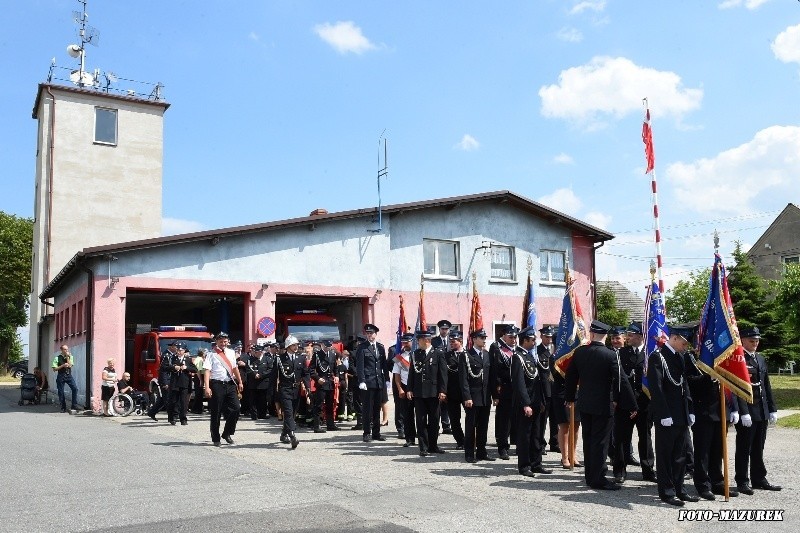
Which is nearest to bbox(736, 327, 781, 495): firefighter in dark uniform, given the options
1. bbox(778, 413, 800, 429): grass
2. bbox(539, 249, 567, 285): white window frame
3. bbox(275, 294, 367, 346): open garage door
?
bbox(778, 413, 800, 429): grass

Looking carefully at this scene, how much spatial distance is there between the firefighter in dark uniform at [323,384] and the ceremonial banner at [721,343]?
26.0 feet

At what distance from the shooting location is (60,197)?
118 feet

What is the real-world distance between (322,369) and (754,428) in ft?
27.6

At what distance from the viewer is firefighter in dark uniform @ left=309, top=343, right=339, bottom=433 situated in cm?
1495

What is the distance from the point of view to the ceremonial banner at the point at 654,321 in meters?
10.3

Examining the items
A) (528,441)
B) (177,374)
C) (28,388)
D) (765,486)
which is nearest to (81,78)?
(28,388)

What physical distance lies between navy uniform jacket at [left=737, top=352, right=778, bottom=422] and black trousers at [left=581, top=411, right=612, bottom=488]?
5.19 feet

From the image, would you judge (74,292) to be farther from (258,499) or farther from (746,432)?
(746,432)

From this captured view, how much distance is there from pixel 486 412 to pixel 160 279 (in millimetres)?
13034

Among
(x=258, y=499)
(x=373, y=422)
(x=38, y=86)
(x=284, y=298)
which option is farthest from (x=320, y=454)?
(x=38, y=86)

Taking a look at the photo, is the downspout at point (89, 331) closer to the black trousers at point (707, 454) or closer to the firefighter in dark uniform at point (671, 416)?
the firefighter in dark uniform at point (671, 416)

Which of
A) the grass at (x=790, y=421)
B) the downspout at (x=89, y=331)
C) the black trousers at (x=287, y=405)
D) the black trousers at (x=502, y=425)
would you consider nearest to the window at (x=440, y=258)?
the downspout at (x=89, y=331)

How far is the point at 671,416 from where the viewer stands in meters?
8.34

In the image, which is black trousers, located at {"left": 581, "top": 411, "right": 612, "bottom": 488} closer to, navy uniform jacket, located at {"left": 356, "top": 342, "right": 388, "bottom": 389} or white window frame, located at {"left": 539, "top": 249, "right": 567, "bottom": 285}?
navy uniform jacket, located at {"left": 356, "top": 342, "right": 388, "bottom": 389}
